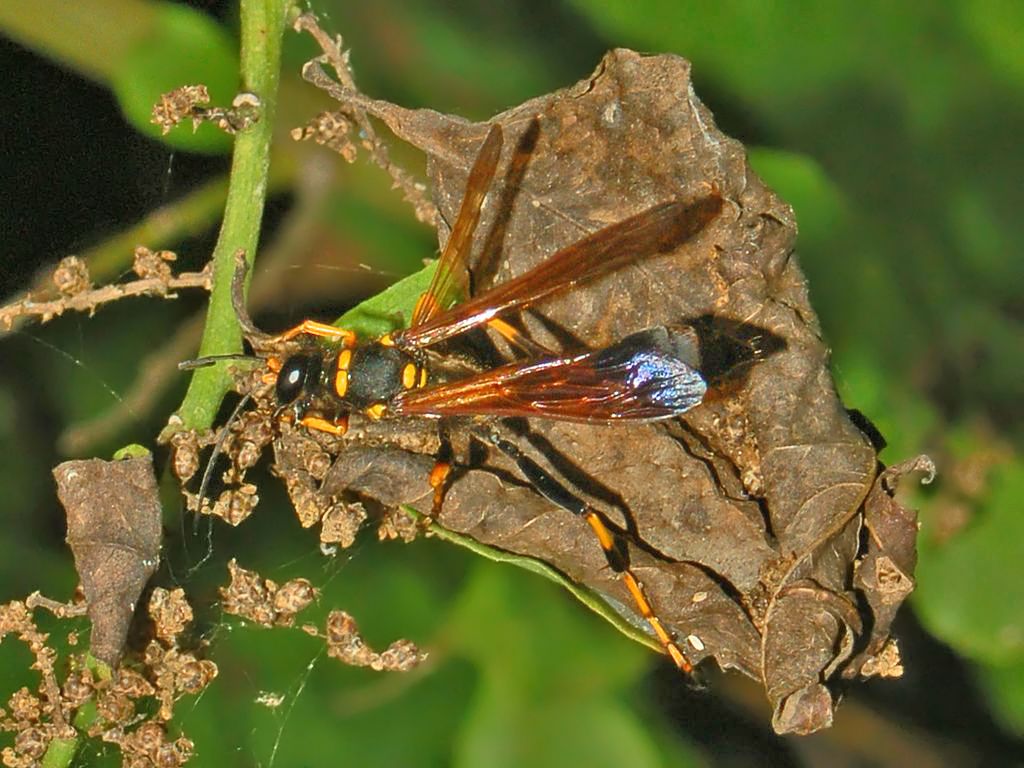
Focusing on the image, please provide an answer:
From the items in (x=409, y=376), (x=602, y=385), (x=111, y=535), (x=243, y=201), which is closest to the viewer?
(x=111, y=535)

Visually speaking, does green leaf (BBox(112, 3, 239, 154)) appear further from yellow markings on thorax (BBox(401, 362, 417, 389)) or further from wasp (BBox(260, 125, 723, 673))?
yellow markings on thorax (BBox(401, 362, 417, 389))

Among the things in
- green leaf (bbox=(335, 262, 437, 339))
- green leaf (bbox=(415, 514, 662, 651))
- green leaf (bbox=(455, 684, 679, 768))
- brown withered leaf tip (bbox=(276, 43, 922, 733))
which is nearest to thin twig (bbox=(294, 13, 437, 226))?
brown withered leaf tip (bbox=(276, 43, 922, 733))

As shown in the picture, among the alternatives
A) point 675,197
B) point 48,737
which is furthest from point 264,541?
point 675,197

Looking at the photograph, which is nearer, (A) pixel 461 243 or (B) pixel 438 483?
(B) pixel 438 483

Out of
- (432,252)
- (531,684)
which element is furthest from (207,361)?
(531,684)

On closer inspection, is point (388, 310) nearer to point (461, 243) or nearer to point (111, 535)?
point (461, 243)

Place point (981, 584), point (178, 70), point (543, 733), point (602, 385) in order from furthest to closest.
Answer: point (981, 584)
point (543, 733)
point (178, 70)
point (602, 385)
